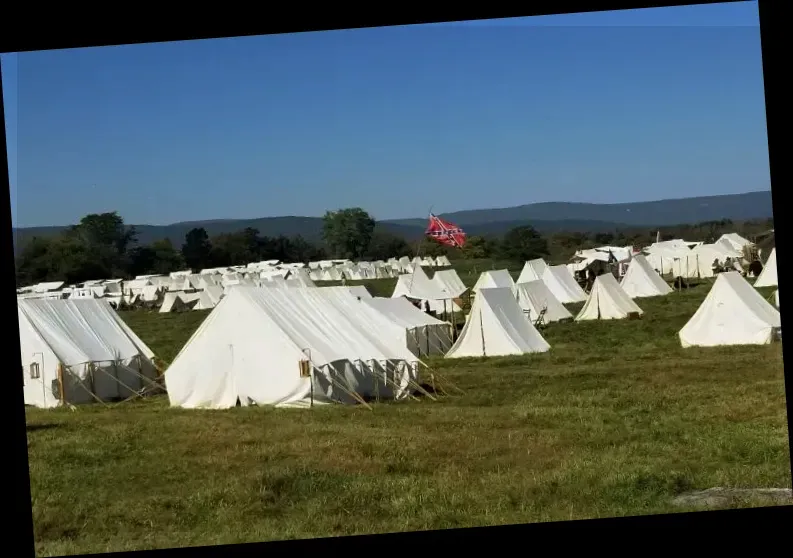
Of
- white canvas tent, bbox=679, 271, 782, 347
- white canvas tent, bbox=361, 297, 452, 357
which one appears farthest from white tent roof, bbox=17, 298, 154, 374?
white canvas tent, bbox=679, 271, 782, 347

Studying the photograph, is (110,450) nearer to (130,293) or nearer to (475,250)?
(130,293)

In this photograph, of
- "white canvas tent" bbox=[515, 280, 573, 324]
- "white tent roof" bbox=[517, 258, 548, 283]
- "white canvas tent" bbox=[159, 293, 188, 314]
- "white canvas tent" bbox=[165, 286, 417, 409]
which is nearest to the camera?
"white canvas tent" bbox=[165, 286, 417, 409]

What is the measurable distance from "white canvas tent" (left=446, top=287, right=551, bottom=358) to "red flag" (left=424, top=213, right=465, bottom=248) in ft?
54.1

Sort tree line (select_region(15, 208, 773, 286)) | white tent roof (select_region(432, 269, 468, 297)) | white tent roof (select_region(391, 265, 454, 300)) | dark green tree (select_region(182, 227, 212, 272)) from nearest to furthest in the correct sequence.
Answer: white tent roof (select_region(391, 265, 454, 300)) → white tent roof (select_region(432, 269, 468, 297)) → dark green tree (select_region(182, 227, 212, 272)) → tree line (select_region(15, 208, 773, 286))

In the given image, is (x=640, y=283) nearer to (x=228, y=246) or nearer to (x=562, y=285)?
(x=562, y=285)

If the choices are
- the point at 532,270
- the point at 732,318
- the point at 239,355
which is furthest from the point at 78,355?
the point at 532,270

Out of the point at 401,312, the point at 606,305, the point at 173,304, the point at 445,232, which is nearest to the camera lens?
the point at 401,312

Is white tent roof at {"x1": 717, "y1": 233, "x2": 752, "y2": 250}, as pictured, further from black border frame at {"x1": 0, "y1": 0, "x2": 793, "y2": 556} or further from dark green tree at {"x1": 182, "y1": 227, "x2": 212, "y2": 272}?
black border frame at {"x1": 0, "y1": 0, "x2": 793, "y2": 556}

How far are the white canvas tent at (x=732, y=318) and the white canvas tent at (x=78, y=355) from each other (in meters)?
8.72

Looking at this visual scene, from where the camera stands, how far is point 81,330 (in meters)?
10.6

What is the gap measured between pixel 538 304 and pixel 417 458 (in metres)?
12.1

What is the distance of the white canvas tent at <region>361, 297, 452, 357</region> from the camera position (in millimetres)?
13789

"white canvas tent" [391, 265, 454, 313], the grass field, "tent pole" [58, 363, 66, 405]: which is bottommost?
the grass field

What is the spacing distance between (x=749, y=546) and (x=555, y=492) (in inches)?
115
